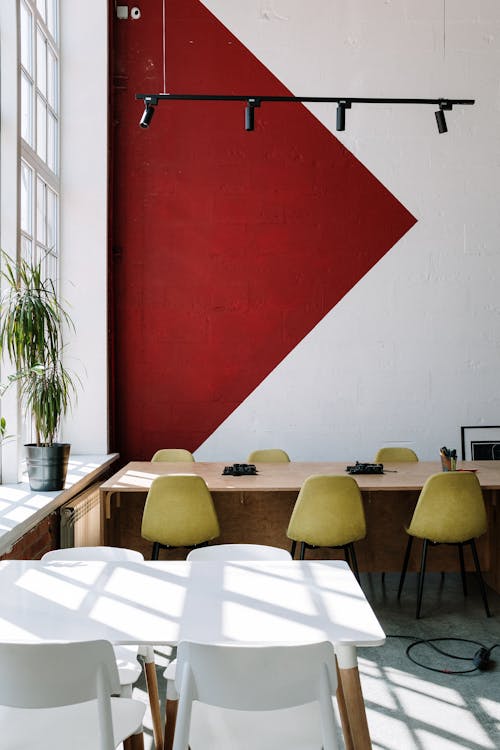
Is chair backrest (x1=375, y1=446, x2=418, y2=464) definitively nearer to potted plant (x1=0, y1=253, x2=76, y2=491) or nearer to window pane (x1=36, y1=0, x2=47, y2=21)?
potted plant (x1=0, y1=253, x2=76, y2=491)

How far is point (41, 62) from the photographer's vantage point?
5.68 m

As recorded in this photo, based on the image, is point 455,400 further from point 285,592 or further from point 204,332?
point 285,592

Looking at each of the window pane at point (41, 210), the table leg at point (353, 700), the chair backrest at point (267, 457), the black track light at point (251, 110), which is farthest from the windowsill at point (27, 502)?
the black track light at point (251, 110)

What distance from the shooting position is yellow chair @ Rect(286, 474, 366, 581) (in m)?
4.38

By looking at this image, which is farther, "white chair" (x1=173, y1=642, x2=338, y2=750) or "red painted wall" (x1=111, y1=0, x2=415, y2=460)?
"red painted wall" (x1=111, y1=0, x2=415, y2=460)

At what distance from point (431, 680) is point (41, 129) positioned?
16.0 ft

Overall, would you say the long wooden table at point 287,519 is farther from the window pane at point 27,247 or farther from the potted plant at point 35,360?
the window pane at point 27,247

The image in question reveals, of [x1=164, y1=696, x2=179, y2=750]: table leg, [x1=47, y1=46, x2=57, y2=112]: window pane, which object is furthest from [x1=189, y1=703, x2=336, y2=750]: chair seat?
[x1=47, y1=46, x2=57, y2=112]: window pane

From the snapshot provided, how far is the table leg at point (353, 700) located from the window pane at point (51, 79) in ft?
17.3

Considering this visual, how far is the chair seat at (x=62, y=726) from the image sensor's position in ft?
6.40

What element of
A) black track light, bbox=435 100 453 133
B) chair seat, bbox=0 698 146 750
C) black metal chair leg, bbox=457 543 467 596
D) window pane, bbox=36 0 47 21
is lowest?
black metal chair leg, bbox=457 543 467 596

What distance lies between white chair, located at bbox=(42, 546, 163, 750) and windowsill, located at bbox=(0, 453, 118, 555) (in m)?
0.38

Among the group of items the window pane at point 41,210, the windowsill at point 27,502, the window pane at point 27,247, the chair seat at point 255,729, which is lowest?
the chair seat at point 255,729

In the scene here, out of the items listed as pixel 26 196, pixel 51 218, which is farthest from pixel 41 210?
pixel 26 196
